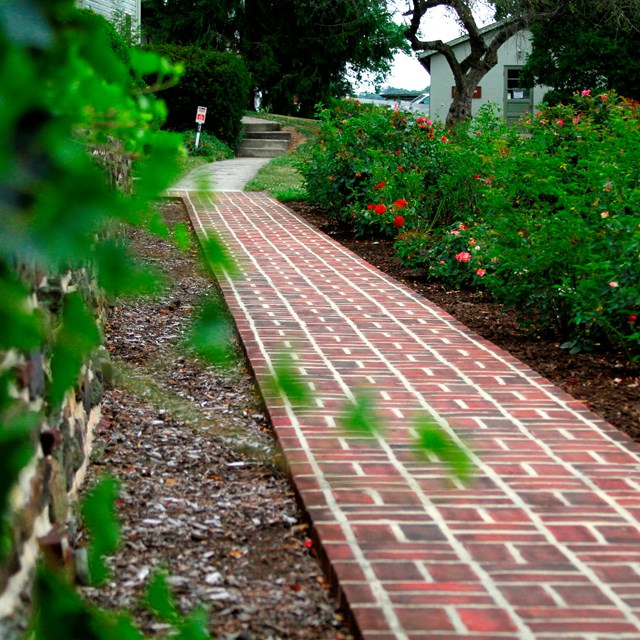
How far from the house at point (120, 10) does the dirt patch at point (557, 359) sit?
13.4m

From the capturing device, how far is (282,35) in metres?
28.4

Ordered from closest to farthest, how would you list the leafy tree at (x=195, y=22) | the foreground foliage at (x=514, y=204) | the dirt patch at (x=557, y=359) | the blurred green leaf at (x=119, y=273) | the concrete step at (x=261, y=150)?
the blurred green leaf at (x=119, y=273) < the dirt patch at (x=557, y=359) < the foreground foliage at (x=514, y=204) < the concrete step at (x=261, y=150) < the leafy tree at (x=195, y=22)

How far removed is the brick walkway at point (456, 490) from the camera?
257 cm

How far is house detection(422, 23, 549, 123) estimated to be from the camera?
33.8 metres

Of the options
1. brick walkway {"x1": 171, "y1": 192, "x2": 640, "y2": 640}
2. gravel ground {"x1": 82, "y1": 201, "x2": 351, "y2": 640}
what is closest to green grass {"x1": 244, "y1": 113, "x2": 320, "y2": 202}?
brick walkway {"x1": 171, "y1": 192, "x2": 640, "y2": 640}

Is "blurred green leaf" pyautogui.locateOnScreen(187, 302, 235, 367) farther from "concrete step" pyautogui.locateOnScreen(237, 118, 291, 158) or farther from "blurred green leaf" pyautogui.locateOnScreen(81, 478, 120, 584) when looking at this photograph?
"concrete step" pyautogui.locateOnScreen(237, 118, 291, 158)

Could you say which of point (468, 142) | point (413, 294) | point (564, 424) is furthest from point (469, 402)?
point (468, 142)

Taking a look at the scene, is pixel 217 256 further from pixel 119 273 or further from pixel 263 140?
pixel 263 140

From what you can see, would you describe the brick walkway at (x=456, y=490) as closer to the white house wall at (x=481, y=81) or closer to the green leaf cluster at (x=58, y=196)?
the green leaf cluster at (x=58, y=196)

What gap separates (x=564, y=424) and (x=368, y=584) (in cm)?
176

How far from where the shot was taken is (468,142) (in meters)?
9.59

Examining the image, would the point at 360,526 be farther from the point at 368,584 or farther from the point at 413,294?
the point at 413,294

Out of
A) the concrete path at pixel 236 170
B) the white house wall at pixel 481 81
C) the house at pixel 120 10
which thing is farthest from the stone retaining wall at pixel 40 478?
the white house wall at pixel 481 81

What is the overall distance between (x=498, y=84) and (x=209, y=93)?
15.6m
